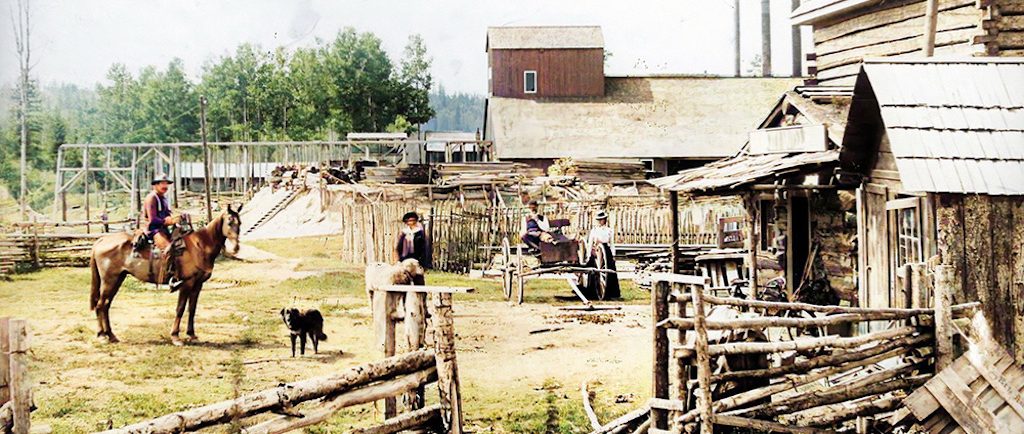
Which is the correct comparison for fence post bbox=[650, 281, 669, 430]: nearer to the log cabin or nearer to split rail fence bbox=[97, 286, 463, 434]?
split rail fence bbox=[97, 286, 463, 434]

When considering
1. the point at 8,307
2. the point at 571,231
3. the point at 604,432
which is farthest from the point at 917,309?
the point at 571,231

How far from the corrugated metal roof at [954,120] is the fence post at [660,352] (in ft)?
5.81

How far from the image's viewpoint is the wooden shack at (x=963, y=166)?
672 cm

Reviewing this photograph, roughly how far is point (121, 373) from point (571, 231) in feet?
23.8

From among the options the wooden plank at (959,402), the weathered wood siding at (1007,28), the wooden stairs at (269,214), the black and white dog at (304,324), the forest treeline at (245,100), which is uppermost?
the weathered wood siding at (1007,28)

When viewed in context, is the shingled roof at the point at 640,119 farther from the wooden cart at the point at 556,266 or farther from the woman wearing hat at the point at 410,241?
the woman wearing hat at the point at 410,241

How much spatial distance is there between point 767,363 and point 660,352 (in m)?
0.80

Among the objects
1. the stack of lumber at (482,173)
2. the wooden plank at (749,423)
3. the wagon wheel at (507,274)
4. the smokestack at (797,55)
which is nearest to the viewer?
the wooden plank at (749,423)

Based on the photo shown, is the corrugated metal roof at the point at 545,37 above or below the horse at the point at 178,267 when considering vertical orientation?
above

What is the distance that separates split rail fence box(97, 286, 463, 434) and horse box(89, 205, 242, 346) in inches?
79.9

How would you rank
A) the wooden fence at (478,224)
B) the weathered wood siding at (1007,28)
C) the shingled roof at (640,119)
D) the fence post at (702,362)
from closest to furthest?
the fence post at (702,362)
the wooden fence at (478,224)
the weathered wood siding at (1007,28)
the shingled roof at (640,119)

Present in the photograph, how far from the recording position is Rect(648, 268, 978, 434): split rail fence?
612cm

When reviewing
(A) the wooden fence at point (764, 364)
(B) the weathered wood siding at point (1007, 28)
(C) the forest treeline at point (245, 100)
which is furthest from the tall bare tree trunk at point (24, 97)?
(B) the weathered wood siding at point (1007, 28)

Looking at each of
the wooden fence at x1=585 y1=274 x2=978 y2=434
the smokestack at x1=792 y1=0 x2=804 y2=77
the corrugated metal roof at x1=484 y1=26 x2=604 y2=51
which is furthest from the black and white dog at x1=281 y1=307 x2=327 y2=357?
the smokestack at x1=792 y1=0 x2=804 y2=77
